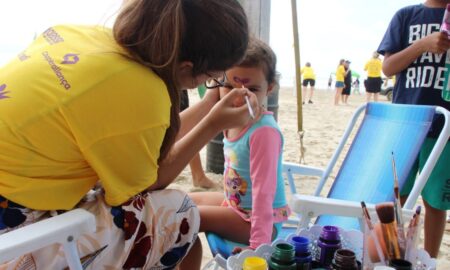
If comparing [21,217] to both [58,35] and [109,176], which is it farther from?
[58,35]

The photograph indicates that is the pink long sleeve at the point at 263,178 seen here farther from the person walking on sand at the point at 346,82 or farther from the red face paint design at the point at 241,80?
the person walking on sand at the point at 346,82

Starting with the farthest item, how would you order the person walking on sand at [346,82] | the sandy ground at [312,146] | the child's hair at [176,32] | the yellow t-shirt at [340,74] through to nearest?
1. the person walking on sand at [346,82]
2. the yellow t-shirt at [340,74]
3. the sandy ground at [312,146]
4. the child's hair at [176,32]

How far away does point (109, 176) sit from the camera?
3.41ft

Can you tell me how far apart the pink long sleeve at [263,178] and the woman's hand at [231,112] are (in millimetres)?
140

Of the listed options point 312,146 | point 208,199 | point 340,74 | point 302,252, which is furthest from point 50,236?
point 340,74

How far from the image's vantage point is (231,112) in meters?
1.38

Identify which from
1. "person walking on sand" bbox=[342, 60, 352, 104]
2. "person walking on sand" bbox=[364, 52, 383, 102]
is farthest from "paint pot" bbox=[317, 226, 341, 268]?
"person walking on sand" bbox=[342, 60, 352, 104]

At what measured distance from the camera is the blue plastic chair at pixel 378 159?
1457 millimetres

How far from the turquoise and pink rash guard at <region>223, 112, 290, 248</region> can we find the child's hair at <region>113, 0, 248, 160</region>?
18.0 inches

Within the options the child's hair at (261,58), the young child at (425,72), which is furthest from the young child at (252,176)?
the young child at (425,72)

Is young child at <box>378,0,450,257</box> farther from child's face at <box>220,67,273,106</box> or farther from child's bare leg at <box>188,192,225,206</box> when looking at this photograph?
child's bare leg at <box>188,192,225,206</box>

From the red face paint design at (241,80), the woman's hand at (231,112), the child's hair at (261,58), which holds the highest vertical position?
the child's hair at (261,58)

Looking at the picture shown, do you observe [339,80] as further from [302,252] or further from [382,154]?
[302,252]

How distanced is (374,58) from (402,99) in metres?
10.1
